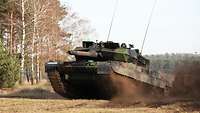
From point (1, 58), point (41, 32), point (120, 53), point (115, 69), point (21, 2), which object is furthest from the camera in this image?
point (41, 32)

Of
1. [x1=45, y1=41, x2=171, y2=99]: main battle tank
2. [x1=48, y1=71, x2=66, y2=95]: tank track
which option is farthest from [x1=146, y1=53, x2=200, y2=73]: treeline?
[x1=48, y1=71, x2=66, y2=95]: tank track

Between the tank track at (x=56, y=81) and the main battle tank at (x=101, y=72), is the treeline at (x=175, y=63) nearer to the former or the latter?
the main battle tank at (x=101, y=72)

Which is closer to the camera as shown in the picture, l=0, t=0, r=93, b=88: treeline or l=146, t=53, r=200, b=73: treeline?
l=146, t=53, r=200, b=73: treeline

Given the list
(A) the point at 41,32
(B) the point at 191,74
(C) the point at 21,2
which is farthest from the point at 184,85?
(A) the point at 41,32

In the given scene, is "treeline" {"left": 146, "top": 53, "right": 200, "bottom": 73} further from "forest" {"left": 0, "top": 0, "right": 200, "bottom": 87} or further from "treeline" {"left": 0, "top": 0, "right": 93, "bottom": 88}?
"treeline" {"left": 0, "top": 0, "right": 93, "bottom": 88}

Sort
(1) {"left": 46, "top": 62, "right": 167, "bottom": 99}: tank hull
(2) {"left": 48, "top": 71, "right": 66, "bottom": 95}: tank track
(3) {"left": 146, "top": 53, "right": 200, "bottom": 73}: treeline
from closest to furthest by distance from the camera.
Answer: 1. (1) {"left": 46, "top": 62, "right": 167, "bottom": 99}: tank hull
2. (2) {"left": 48, "top": 71, "right": 66, "bottom": 95}: tank track
3. (3) {"left": 146, "top": 53, "right": 200, "bottom": 73}: treeline

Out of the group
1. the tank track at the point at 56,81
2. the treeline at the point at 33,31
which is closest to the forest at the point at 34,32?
the treeline at the point at 33,31

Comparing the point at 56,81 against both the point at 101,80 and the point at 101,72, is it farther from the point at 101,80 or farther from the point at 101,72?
→ the point at 101,72

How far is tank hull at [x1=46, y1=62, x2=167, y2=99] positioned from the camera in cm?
1839

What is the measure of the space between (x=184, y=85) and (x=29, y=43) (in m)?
22.3

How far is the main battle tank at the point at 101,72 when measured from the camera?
18.5 m

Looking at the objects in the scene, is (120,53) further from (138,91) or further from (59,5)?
(59,5)

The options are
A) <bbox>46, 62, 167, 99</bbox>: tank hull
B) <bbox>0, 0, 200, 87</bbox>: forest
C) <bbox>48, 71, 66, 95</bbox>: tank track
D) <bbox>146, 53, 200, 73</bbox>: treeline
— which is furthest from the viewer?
<bbox>0, 0, 200, 87</bbox>: forest

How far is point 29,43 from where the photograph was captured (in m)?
41.2
